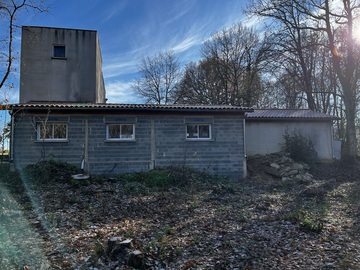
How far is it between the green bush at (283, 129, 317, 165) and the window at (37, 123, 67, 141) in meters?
12.0

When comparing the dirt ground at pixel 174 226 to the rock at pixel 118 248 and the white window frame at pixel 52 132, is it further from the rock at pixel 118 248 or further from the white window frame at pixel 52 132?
the white window frame at pixel 52 132

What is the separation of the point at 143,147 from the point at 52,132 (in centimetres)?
412

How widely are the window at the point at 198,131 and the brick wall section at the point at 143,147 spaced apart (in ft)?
0.82

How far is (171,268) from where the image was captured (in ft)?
14.0

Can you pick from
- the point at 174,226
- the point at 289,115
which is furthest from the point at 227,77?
the point at 174,226

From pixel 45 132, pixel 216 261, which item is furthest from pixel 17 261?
A: pixel 45 132

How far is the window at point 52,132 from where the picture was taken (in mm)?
A: 12258

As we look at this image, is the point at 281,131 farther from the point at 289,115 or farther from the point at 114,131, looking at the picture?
the point at 114,131

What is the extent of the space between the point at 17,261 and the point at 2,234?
1394 mm

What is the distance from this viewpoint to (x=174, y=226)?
6.23 m

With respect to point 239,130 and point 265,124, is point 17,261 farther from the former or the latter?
point 265,124

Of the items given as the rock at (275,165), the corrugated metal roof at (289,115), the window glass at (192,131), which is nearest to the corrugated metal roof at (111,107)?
the window glass at (192,131)

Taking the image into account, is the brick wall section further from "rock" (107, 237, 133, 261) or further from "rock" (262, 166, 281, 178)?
"rock" (107, 237, 133, 261)

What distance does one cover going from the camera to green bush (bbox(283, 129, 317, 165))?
1542 cm
